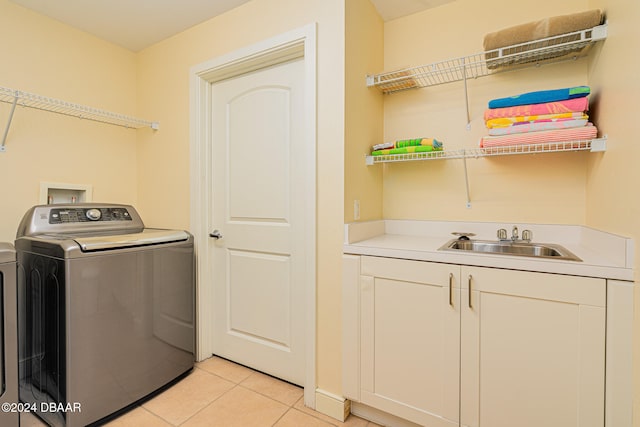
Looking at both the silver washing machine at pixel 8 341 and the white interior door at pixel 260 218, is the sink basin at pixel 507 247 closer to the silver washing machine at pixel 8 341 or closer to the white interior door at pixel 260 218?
the white interior door at pixel 260 218

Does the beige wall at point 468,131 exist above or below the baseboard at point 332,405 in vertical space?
above

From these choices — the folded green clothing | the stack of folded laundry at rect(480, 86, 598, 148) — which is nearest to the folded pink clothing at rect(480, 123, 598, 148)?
the stack of folded laundry at rect(480, 86, 598, 148)

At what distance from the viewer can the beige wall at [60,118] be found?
6.19ft

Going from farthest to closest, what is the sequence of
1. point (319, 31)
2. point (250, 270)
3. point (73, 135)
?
1. point (73, 135)
2. point (250, 270)
3. point (319, 31)

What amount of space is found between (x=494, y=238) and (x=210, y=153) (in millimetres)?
1951

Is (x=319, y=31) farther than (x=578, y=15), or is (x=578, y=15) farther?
(x=319, y=31)

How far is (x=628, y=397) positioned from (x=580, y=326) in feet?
0.79

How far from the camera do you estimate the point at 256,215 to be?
1988 millimetres

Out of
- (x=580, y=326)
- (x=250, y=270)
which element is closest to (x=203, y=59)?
(x=250, y=270)

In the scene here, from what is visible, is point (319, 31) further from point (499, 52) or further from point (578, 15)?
point (578, 15)

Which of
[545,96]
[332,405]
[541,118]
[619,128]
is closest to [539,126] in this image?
[541,118]

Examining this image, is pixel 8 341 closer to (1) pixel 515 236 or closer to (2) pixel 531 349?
(2) pixel 531 349

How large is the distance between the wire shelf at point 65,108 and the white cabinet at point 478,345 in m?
2.03

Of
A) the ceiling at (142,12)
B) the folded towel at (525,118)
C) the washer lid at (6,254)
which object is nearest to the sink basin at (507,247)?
the folded towel at (525,118)
